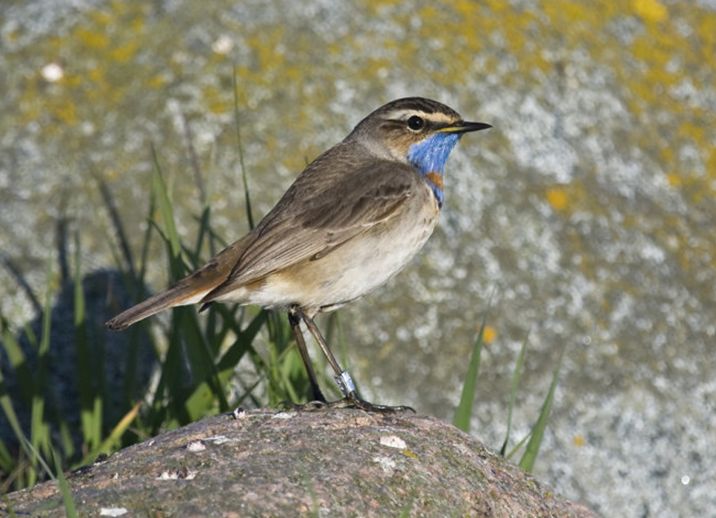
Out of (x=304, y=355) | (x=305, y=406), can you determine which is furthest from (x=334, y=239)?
(x=305, y=406)

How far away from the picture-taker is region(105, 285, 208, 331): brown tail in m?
5.07

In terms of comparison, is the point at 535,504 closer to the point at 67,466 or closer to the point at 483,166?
the point at 67,466

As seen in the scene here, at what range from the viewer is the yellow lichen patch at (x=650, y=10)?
7.96 m

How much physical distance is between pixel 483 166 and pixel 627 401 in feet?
4.79

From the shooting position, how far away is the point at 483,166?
6.86 metres

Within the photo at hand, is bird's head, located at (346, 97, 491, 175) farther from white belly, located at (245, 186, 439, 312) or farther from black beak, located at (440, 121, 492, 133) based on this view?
white belly, located at (245, 186, 439, 312)

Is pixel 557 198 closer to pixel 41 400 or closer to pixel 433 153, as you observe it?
pixel 433 153

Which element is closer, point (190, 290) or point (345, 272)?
point (190, 290)

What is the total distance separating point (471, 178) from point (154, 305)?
226cm

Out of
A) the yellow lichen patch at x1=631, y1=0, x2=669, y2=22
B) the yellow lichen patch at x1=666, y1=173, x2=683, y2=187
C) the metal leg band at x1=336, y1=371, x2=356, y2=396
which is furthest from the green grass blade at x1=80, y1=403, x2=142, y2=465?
the yellow lichen patch at x1=631, y1=0, x2=669, y2=22

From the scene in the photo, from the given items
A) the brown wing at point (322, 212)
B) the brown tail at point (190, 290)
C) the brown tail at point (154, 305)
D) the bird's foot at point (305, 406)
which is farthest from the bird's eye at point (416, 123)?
the bird's foot at point (305, 406)

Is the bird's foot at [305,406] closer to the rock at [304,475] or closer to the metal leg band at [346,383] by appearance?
the rock at [304,475]

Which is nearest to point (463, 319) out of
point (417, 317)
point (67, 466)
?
point (417, 317)

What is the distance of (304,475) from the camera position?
3.58 m
